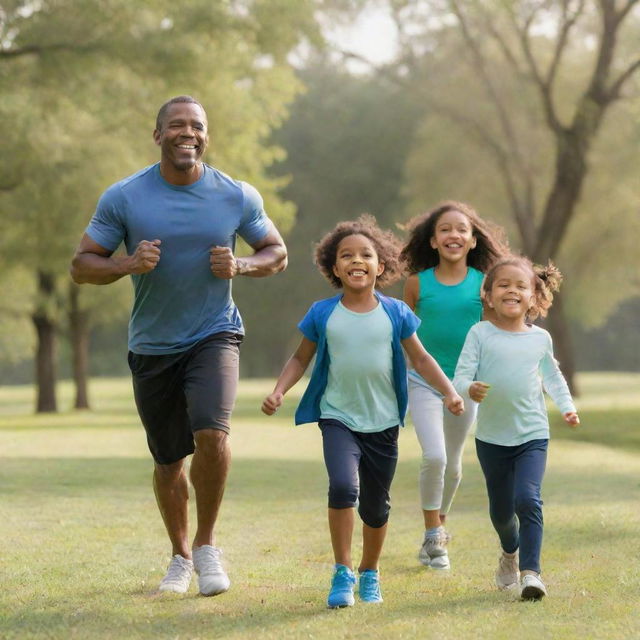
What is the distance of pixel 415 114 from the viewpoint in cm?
5153

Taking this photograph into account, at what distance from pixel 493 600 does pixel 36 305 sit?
91.9ft

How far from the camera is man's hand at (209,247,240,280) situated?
6371 millimetres

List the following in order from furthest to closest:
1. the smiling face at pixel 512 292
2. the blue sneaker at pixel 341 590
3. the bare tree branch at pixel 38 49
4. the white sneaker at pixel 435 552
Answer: the bare tree branch at pixel 38 49 < the white sneaker at pixel 435 552 < the smiling face at pixel 512 292 < the blue sneaker at pixel 341 590

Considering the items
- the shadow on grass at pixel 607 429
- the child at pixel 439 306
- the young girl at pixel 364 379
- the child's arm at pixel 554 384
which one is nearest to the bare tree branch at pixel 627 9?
the shadow on grass at pixel 607 429

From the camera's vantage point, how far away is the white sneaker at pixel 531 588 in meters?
6.34

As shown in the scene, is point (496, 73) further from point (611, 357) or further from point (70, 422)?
point (611, 357)

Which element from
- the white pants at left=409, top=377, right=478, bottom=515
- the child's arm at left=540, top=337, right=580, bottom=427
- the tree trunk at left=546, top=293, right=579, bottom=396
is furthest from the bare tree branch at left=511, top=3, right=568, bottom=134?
the child's arm at left=540, top=337, right=580, bottom=427

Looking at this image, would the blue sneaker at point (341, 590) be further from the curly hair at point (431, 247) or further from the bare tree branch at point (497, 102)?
the bare tree branch at point (497, 102)

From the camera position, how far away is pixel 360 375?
6.48 meters

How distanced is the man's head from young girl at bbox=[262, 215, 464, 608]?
0.91m

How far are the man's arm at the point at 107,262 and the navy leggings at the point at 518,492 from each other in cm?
202

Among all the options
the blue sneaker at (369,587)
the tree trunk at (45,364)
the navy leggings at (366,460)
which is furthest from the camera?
the tree trunk at (45,364)

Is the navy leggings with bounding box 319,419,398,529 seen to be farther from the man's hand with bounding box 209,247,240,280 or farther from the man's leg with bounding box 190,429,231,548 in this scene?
the man's hand with bounding box 209,247,240,280

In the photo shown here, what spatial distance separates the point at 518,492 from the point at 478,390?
567 mm
